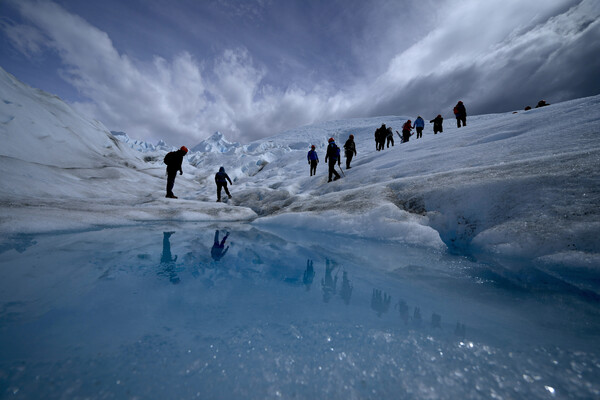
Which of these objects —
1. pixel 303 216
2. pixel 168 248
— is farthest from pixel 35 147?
pixel 303 216

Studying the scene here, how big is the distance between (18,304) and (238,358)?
1.97 metres

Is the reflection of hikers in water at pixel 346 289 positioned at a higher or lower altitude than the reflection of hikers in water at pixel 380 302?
higher

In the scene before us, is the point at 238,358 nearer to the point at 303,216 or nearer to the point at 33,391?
the point at 33,391

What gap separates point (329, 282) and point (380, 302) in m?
0.64

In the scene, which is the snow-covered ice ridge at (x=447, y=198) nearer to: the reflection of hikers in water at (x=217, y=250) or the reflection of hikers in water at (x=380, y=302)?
the reflection of hikers in water at (x=380, y=302)

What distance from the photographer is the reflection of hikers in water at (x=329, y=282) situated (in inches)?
91.9

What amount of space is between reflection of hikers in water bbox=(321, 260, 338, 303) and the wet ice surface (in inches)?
1.0

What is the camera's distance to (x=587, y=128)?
15.8 feet

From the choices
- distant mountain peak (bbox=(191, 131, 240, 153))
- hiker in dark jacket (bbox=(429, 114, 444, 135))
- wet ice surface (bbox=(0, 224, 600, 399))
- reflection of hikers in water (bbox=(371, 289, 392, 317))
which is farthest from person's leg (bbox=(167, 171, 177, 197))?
distant mountain peak (bbox=(191, 131, 240, 153))

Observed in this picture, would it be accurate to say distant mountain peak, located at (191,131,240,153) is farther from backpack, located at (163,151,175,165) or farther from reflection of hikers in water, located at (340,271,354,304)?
reflection of hikers in water, located at (340,271,354,304)

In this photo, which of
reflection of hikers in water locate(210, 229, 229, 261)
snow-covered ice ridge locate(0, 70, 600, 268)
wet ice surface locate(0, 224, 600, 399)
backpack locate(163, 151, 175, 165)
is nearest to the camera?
wet ice surface locate(0, 224, 600, 399)

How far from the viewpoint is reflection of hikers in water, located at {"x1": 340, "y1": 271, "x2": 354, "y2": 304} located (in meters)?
2.25

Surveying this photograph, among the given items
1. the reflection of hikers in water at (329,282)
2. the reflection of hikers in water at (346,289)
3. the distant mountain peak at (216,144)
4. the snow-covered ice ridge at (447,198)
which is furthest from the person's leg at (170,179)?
the distant mountain peak at (216,144)

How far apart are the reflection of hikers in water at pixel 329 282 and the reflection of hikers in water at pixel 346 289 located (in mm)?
92
